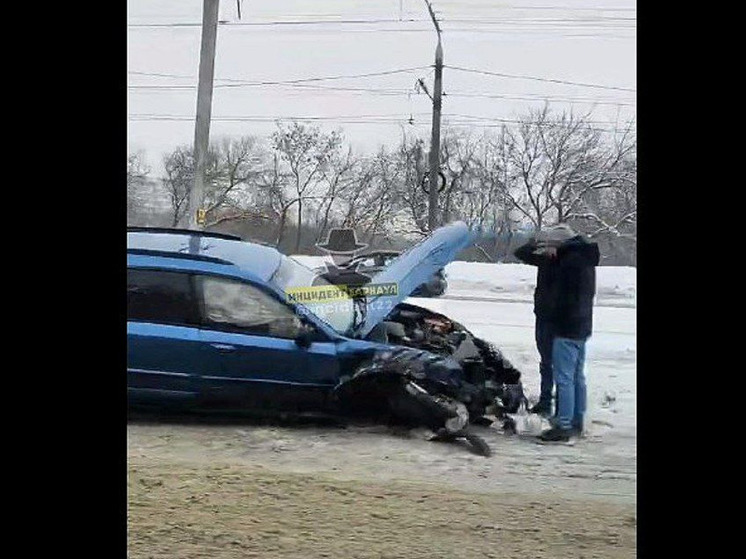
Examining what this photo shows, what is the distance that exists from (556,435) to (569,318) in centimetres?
43

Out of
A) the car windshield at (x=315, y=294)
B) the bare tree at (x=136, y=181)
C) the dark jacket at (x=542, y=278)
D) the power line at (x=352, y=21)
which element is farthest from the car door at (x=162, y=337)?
the dark jacket at (x=542, y=278)

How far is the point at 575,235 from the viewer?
9.62ft

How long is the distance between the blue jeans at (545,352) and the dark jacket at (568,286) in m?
0.03

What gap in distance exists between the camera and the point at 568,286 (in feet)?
9.68

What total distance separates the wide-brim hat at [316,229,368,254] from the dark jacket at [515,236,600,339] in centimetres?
59

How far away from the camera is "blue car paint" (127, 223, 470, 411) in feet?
10.3

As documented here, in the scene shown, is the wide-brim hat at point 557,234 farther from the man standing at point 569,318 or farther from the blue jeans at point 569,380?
the blue jeans at point 569,380

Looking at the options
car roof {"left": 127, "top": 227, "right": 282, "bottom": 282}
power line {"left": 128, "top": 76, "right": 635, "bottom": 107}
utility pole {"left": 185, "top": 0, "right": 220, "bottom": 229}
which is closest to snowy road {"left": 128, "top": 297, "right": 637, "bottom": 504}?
car roof {"left": 127, "top": 227, "right": 282, "bottom": 282}

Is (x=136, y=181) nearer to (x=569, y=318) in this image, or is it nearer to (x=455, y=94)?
(x=455, y=94)

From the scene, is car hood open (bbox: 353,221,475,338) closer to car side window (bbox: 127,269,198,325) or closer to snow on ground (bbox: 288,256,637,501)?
snow on ground (bbox: 288,256,637,501)
